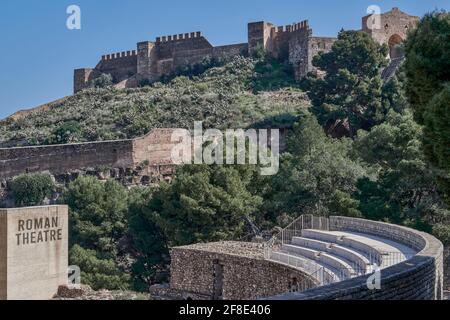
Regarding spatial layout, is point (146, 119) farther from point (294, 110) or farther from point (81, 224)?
point (81, 224)

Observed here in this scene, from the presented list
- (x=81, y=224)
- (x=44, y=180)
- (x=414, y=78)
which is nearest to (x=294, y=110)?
(x=44, y=180)

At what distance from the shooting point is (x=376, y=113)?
3547cm

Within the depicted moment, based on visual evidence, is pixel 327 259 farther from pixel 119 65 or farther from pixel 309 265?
→ pixel 119 65

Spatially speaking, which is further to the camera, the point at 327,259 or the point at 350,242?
the point at 350,242

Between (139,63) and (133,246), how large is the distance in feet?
108

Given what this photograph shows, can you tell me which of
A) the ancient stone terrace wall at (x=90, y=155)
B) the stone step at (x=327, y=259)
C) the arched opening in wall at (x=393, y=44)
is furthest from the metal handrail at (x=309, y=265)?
the arched opening in wall at (x=393, y=44)

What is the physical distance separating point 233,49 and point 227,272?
35.9 metres

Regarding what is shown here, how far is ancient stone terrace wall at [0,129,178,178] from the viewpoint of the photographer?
36281 millimetres

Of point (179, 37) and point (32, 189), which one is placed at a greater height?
point (179, 37)

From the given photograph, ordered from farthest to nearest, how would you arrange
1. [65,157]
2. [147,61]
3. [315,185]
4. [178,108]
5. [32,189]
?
[147,61] → [178,108] → [65,157] → [32,189] → [315,185]

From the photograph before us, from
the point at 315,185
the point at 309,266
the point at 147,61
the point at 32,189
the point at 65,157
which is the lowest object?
the point at 309,266

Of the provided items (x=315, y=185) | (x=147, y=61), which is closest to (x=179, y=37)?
(x=147, y=61)

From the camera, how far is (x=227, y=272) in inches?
778

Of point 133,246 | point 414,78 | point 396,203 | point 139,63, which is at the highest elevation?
point 139,63
